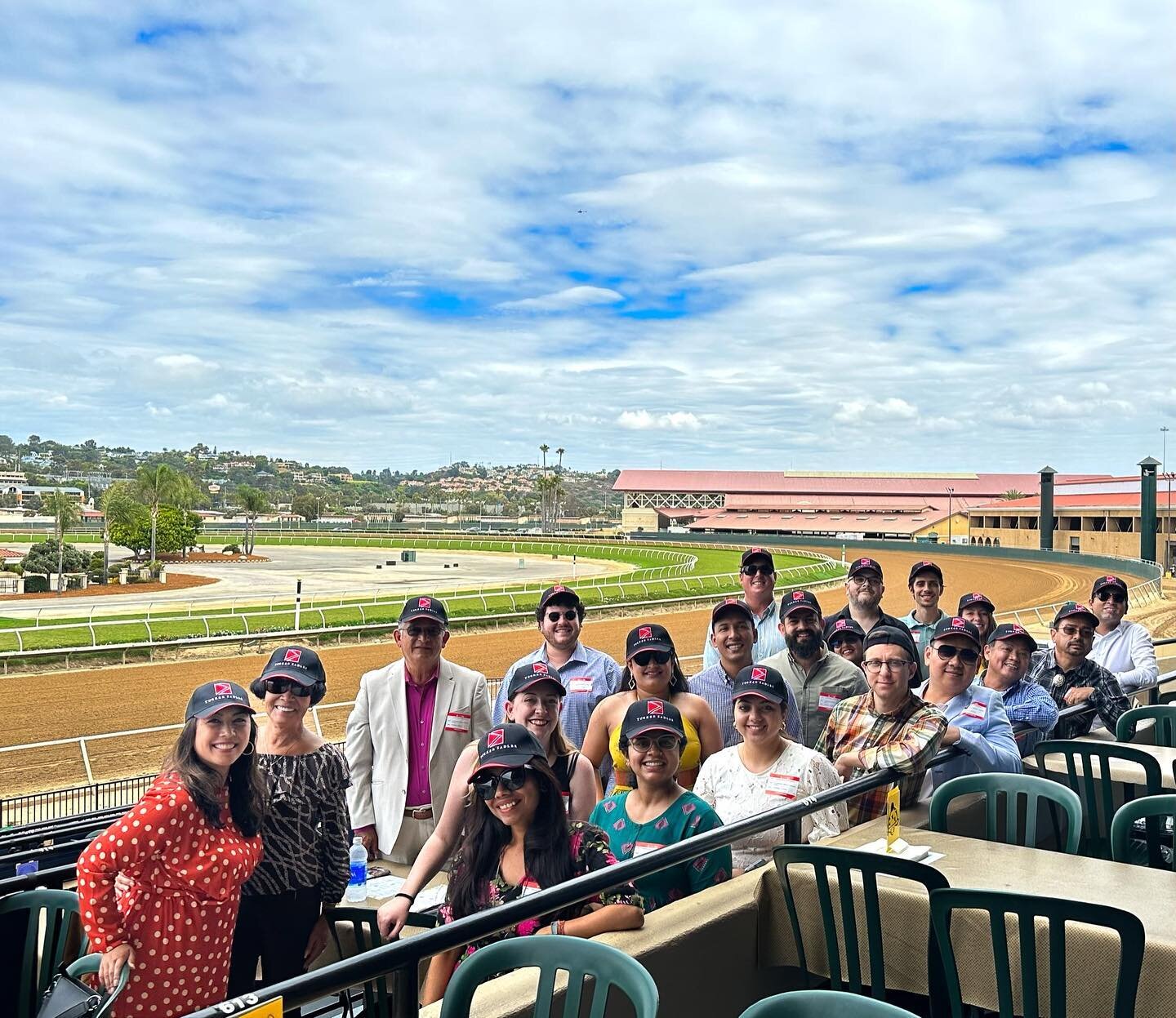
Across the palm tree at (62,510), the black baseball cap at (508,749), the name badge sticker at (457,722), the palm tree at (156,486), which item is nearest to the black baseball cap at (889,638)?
the black baseball cap at (508,749)

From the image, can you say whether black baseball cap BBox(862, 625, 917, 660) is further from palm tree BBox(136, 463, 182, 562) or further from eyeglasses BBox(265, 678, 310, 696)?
palm tree BBox(136, 463, 182, 562)

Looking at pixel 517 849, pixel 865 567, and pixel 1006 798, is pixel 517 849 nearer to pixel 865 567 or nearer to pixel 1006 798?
pixel 1006 798

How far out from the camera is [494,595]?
34.7 m

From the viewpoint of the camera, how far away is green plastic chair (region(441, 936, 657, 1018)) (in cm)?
232

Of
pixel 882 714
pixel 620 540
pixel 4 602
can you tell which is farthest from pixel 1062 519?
pixel 882 714

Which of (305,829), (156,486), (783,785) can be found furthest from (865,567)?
(156,486)

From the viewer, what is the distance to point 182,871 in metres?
3.05

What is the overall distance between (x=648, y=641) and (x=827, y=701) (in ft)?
4.12

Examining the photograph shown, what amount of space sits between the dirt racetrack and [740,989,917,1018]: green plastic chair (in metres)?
14.4

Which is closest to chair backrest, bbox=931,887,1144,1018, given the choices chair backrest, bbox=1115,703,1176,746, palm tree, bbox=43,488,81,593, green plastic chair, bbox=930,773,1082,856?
green plastic chair, bbox=930,773,1082,856

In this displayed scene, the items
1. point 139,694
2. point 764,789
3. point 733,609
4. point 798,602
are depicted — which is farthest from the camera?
point 139,694

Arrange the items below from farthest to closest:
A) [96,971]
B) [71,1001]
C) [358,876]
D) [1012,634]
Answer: [1012,634]
[358,876]
[96,971]
[71,1001]

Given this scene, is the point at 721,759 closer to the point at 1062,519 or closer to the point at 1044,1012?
the point at 1044,1012

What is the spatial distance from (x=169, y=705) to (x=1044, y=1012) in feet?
64.2
